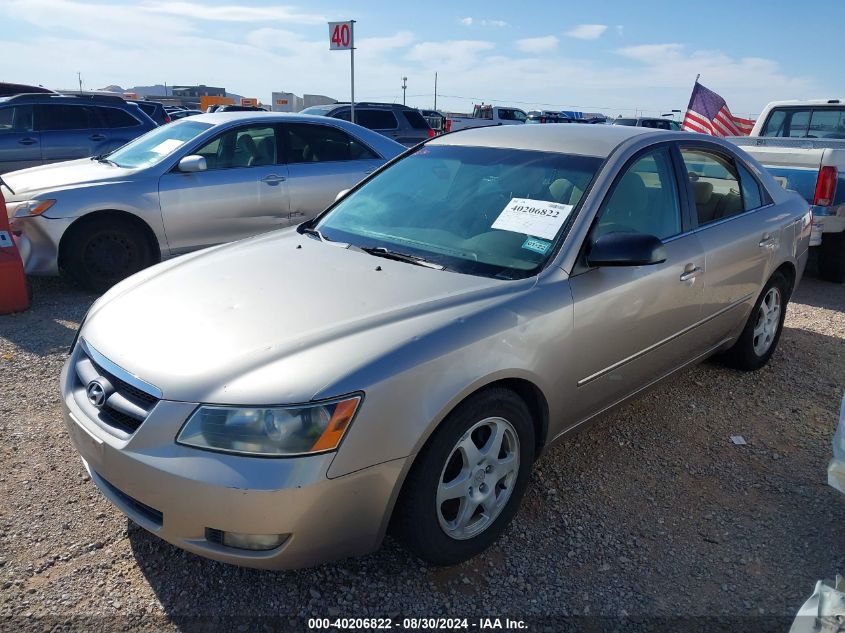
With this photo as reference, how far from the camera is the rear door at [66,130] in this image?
941 cm

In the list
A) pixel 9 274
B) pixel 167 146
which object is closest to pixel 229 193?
pixel 167 146

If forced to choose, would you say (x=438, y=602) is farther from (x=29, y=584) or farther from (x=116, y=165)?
(x=116, y=165)

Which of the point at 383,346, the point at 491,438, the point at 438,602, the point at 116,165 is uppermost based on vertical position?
the point at 116,165

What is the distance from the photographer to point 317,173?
21.7ft

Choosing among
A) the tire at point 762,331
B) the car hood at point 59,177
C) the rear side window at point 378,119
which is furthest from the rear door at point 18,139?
the tire at point 762,331

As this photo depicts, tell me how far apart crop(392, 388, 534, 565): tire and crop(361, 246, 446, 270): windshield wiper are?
660 millimetres

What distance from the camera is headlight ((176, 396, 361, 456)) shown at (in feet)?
6.55

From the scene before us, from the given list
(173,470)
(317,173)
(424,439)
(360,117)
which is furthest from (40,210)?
(360,117)

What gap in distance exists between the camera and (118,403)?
2.22m

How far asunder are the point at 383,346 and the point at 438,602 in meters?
0.98

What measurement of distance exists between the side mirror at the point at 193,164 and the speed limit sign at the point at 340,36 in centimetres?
742

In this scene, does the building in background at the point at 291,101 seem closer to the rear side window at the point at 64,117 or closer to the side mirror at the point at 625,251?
the rear side window at the point at 64,117

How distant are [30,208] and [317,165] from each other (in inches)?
102

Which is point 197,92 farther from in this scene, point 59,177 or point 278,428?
point 278,428
